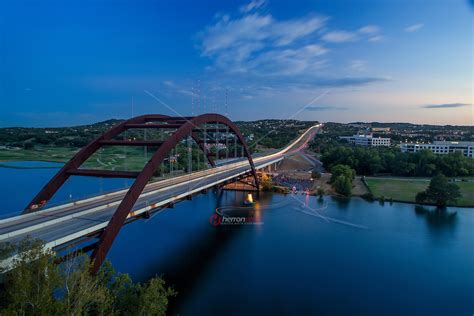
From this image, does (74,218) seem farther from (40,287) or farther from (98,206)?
(40,287)

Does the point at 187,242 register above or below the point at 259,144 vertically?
below

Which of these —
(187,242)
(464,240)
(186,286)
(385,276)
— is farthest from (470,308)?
(187,242)

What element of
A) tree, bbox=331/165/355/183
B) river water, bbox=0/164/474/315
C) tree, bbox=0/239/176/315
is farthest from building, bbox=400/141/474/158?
tree, bbox=0/239/176/315

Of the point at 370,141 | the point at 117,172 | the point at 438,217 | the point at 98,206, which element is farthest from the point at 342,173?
the point at 370,141

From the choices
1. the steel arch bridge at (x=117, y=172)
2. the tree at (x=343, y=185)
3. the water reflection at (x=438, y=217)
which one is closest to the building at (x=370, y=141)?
the tree at (x=343, y=185)

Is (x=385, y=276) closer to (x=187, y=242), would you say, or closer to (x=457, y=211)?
(x=187, y=242)

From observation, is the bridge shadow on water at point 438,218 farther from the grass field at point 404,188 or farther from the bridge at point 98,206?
the bridge at point 98,206
